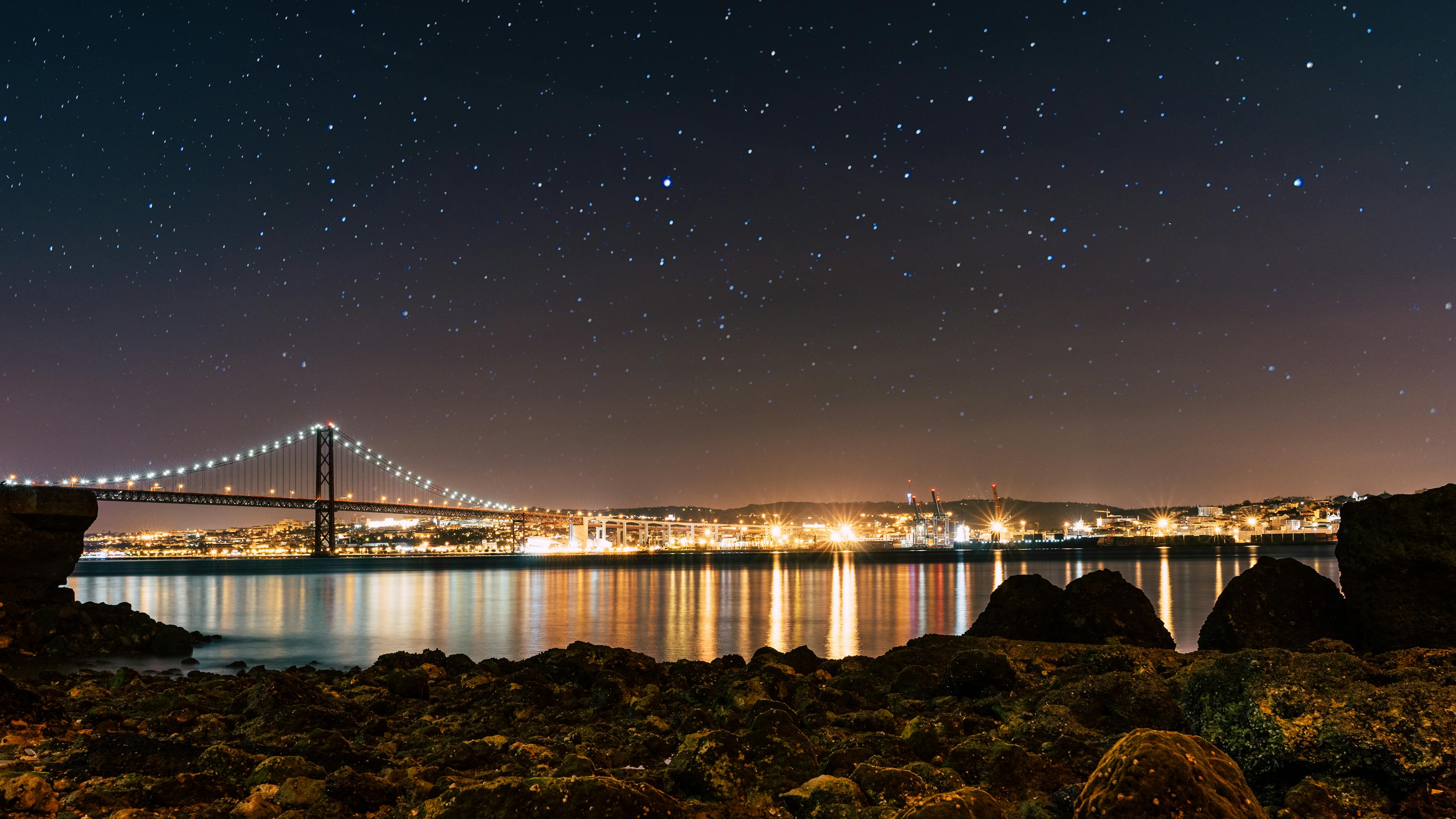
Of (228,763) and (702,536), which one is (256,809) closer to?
(228,763)

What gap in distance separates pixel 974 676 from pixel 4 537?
16234 millimetres

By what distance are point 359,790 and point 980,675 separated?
18.6ft

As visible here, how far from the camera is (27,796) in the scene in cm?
538

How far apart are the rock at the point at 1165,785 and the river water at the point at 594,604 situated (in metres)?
16.1

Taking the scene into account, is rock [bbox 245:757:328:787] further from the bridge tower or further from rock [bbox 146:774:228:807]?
the bridge tower

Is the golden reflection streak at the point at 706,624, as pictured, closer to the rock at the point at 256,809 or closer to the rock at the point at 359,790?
the rock at the point at 359,790

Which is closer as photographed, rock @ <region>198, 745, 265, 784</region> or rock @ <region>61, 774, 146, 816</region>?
rock @ <region>61, 774, 146, 816</region>

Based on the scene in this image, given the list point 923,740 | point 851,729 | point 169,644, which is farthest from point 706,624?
point 923,740

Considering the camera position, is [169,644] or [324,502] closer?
[169,644]

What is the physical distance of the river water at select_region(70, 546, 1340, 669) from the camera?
21.9 metres

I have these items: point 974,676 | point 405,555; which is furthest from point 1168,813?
point 405,555

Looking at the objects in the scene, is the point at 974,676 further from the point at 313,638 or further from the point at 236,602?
the point at 236,602

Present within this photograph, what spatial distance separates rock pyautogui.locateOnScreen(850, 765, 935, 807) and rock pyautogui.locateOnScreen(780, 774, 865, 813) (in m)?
0.06

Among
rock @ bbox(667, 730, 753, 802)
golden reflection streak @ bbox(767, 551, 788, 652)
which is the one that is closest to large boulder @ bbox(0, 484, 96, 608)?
golden reflection streak @ bbox(767, 551, 788, 652)
